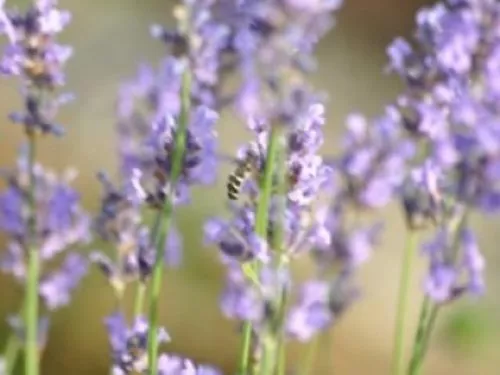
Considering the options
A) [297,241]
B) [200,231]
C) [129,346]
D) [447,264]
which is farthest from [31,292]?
[200,231]

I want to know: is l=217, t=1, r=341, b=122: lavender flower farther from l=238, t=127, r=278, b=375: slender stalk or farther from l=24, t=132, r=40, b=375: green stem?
l=24, t=132, r=40, b=375: green stem

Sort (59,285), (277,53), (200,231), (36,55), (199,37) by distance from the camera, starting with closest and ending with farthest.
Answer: (277,53)
(199,37)
(36,55)
(59,285)
(200,231)

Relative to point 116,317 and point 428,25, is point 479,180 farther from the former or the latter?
point 116,317

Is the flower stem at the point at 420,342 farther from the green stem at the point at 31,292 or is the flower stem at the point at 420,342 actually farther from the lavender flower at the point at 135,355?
the green stem at the point at 31,292

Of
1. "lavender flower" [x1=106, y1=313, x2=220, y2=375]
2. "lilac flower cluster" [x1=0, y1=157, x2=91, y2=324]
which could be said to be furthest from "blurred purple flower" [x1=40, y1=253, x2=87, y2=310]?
"lavender flower" [x1=106, y1=313, x2=220, y2=375]

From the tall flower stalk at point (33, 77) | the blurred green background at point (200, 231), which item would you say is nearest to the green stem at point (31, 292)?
the tall flower stalk at point (33, 77)

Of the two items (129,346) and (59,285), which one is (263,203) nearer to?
(129,346)
